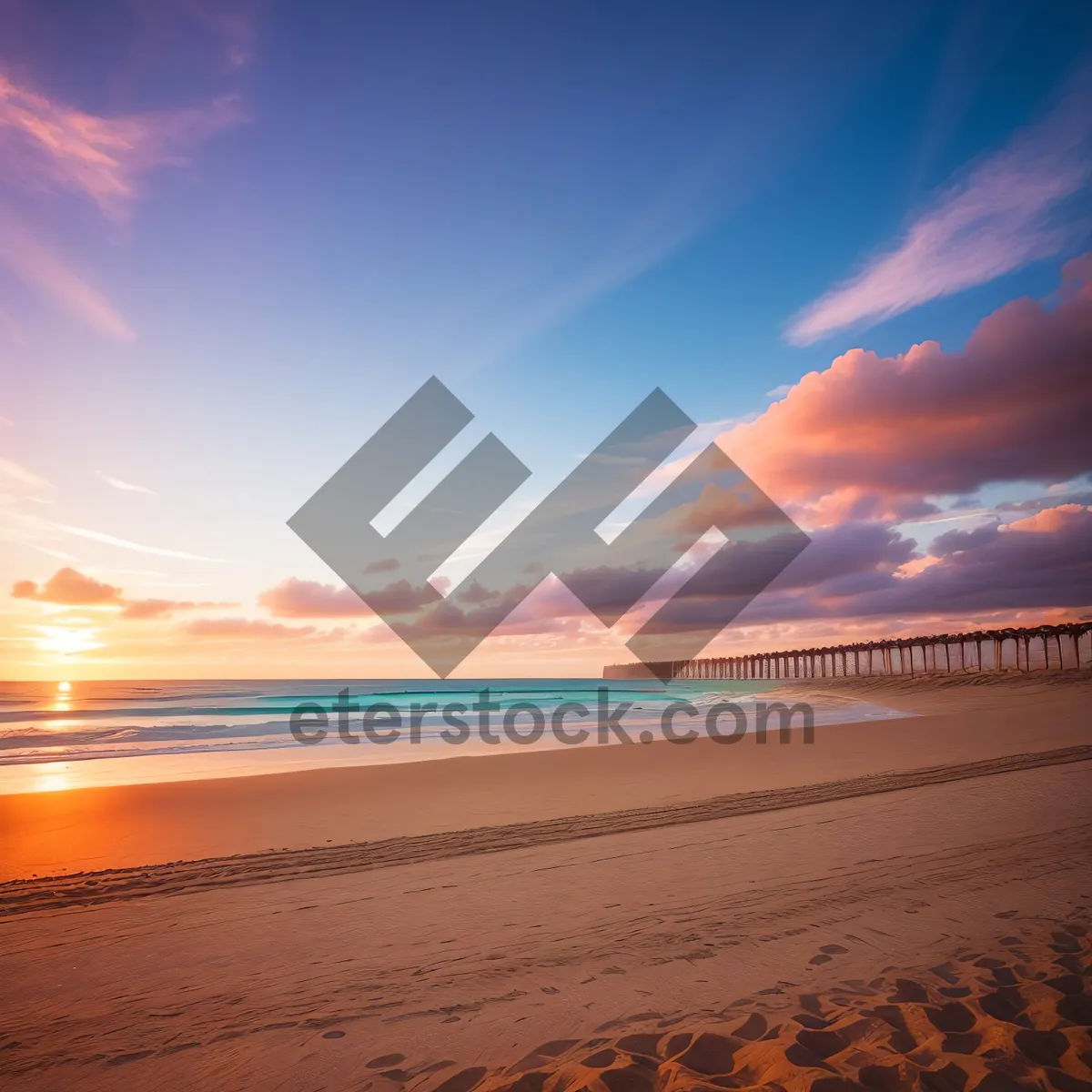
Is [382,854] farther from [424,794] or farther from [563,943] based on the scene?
[424,794]

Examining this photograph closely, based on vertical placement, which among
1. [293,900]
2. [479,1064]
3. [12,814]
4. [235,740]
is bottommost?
[479,1064]

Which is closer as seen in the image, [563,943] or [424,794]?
[563,943]

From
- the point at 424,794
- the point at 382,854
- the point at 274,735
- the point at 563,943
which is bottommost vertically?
the point at 563,943

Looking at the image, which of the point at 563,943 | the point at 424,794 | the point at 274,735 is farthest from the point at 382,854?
the point at 274,735

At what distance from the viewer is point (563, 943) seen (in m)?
4.59

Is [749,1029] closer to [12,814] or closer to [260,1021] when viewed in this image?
[260,1021]

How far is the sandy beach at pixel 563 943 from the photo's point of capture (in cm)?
323

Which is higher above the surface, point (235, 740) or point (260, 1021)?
point (235, 740)

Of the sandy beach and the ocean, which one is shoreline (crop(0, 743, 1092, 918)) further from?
the ocean

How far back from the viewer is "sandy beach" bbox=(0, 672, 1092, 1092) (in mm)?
3227

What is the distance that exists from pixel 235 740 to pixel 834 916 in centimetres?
2029

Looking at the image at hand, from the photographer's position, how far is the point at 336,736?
2211cm

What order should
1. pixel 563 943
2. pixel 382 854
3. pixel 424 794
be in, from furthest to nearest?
pixel 424 794
pixel 382 854
pixel 563 943

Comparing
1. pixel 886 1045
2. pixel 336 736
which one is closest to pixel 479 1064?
pixel 886 1045
